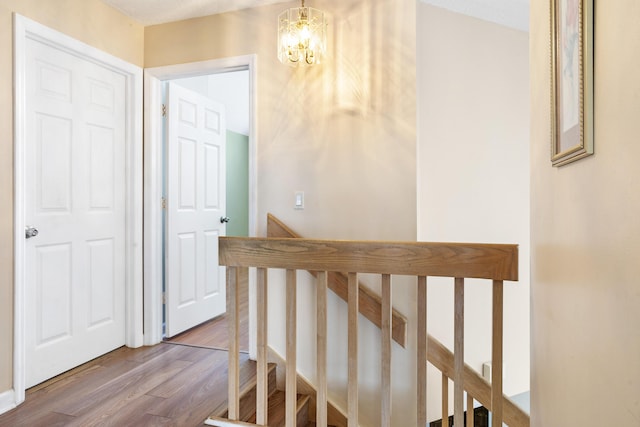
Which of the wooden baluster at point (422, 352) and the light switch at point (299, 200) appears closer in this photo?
the wooden baluster at point (422, 352)

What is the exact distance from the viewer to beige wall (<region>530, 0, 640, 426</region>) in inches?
23.2

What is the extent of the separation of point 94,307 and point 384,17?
100 inches

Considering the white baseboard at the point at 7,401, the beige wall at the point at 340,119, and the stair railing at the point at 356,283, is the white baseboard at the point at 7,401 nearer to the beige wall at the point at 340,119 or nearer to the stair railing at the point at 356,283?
the stair railing at the point at 356,283

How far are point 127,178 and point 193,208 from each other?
565 millimetres

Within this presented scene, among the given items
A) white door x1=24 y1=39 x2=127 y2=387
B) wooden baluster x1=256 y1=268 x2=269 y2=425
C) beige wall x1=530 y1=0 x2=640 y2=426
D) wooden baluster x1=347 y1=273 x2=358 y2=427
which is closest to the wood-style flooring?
white door x1=24 y1=39 x2=127 y2=387

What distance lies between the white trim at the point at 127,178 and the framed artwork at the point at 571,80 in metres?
2.35

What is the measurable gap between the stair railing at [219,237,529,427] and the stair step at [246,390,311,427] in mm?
343

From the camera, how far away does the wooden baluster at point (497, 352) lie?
134 centimetres

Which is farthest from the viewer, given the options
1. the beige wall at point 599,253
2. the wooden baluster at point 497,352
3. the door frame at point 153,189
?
the door frame at point 153,189

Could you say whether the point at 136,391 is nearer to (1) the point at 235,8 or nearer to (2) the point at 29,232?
(2) the point at 29,232

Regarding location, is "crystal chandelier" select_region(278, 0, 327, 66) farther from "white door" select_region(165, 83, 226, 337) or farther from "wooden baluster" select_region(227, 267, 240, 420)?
"wooden baluster" select_region(227, 267, 240, 420)

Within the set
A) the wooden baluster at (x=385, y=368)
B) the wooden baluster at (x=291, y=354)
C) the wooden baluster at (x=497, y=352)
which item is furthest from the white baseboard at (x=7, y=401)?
the wooden baluster at (x=497, y=352)

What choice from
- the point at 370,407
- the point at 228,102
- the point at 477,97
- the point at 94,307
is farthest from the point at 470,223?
the point at 228,102

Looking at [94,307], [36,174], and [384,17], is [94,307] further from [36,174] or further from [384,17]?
[384,17]
